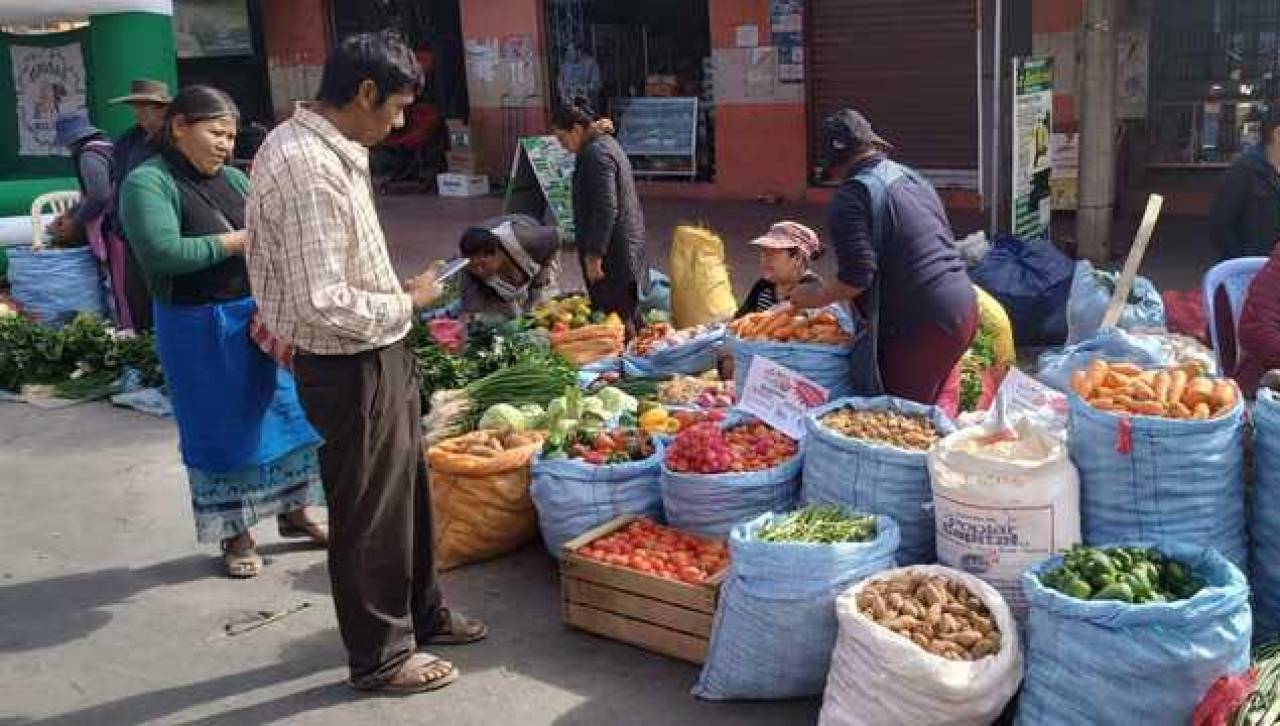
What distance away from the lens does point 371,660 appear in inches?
165

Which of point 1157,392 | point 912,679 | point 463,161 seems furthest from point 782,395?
point 463,161

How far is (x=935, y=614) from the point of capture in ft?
11.7

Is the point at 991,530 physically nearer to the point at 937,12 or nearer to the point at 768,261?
the point at 768,261

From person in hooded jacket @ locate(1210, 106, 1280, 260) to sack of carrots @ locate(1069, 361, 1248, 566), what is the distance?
283 cm

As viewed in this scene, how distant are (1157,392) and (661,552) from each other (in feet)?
5.60

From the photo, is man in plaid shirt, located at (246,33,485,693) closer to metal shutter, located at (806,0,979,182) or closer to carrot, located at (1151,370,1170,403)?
carrot, located at (1151,370,1170,403)

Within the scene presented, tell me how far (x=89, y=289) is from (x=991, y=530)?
855 centimetres

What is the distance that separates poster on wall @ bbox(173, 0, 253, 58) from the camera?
1905cm

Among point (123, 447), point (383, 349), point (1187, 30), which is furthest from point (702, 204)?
point (383, 349)

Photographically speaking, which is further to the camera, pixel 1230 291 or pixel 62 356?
pixel 62 356

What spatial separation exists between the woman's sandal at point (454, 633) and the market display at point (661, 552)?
47 centimetres

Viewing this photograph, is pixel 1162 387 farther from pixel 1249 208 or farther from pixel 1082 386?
pixel 1249 208

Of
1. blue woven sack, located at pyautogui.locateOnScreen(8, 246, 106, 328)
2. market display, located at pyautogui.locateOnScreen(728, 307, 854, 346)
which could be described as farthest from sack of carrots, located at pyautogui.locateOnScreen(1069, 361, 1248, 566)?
blue woven sack, located at pyautogui.locateOnScreen(8, 246, 106, 328)

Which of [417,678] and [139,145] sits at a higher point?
[139,145]
